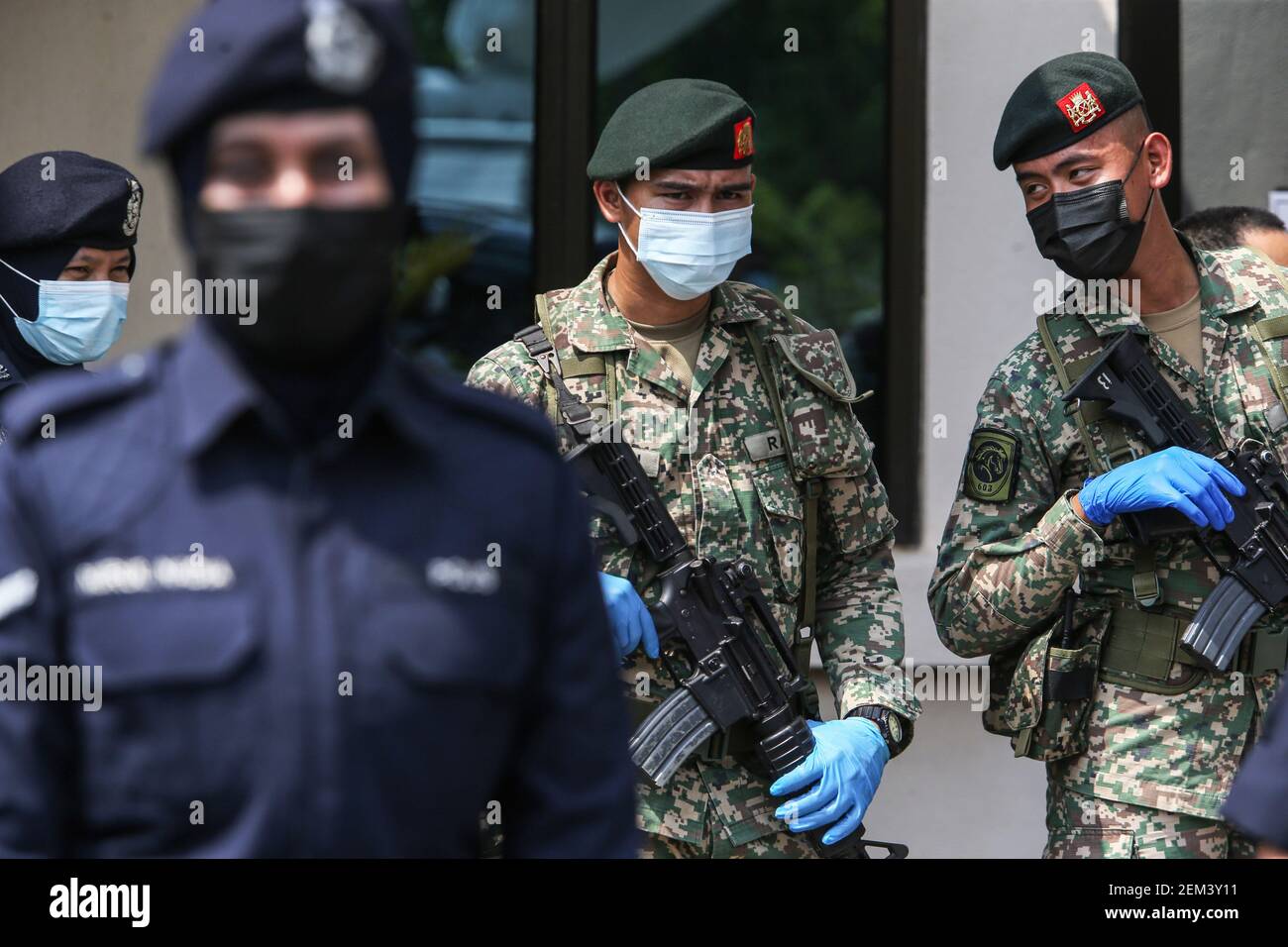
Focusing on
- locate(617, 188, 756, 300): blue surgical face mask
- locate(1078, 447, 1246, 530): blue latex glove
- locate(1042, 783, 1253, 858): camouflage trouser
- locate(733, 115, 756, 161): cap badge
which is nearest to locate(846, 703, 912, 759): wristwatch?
locate(1042, 783, 1253, 858): camouflage trouser

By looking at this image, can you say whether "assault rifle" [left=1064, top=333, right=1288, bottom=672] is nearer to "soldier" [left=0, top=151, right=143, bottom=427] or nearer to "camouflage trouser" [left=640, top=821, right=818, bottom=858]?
"camouflage trouser" [left=640, top=821, right=818, bottom=858]

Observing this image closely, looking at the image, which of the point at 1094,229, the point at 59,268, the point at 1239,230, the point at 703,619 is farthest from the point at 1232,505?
the point at 59,268

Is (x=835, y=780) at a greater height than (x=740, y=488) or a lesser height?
lesser

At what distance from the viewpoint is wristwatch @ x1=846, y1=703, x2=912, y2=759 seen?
3166mm

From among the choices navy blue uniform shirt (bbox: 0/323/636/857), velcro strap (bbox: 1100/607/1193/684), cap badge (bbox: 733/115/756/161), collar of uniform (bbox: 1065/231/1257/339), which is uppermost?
cap badge (bbox: 733/115/756/161)

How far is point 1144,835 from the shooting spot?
322 centimetres

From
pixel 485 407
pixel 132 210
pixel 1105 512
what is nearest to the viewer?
pixel 485 407

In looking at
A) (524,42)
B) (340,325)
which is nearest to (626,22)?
(524,42)

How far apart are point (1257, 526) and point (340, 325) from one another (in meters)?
2.37

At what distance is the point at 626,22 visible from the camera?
4.86 metres

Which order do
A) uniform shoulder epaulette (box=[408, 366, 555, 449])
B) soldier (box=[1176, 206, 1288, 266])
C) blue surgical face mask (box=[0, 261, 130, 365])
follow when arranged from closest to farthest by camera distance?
uniform shoulder epaulette (box=[408, 366, 555, 449])
blue surgical face mask (box=[0, 261, 130, 365])
soldier (box=[1176, 206, 1288, 266])

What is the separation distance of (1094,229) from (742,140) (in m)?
0.77

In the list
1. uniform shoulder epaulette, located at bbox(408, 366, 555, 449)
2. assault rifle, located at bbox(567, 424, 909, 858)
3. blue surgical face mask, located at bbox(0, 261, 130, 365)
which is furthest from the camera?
blue surgical face mask, located at bbox(0, 261, 130, 365)

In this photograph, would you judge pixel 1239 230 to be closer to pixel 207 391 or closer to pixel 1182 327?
pixel 1182 327
